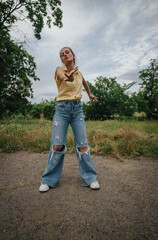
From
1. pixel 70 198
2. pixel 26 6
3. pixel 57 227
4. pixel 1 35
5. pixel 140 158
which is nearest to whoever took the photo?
pixel 57 227

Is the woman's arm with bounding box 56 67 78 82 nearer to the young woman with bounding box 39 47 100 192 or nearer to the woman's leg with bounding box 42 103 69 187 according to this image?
the young woman with bounding box 39 47 100 192

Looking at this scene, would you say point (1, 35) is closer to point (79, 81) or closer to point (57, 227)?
point (79, 81)

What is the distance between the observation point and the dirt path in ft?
4.18

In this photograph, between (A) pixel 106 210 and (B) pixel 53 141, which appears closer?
(A) pixel 106 210

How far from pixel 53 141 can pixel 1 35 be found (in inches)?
381

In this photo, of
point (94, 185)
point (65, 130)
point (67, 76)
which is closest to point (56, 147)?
point (65, 130)

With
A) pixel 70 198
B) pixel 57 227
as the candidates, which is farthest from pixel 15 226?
pixel 70 198

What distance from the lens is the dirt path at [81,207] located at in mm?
1275

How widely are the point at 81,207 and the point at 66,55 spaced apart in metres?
2.09

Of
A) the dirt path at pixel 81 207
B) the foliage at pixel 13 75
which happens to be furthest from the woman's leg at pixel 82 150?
the foliage at pixel 13 75

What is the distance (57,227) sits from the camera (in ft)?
4.40

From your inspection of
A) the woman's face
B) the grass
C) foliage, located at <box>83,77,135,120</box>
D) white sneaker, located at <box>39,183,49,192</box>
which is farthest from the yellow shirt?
foliage, located at <box>83,77,135,120</box>

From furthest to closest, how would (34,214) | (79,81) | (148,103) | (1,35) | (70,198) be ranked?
(148,103), (1,35), (79,81), (70,198), (34,214)

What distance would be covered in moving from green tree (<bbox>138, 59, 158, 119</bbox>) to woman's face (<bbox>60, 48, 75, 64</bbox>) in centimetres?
1072
